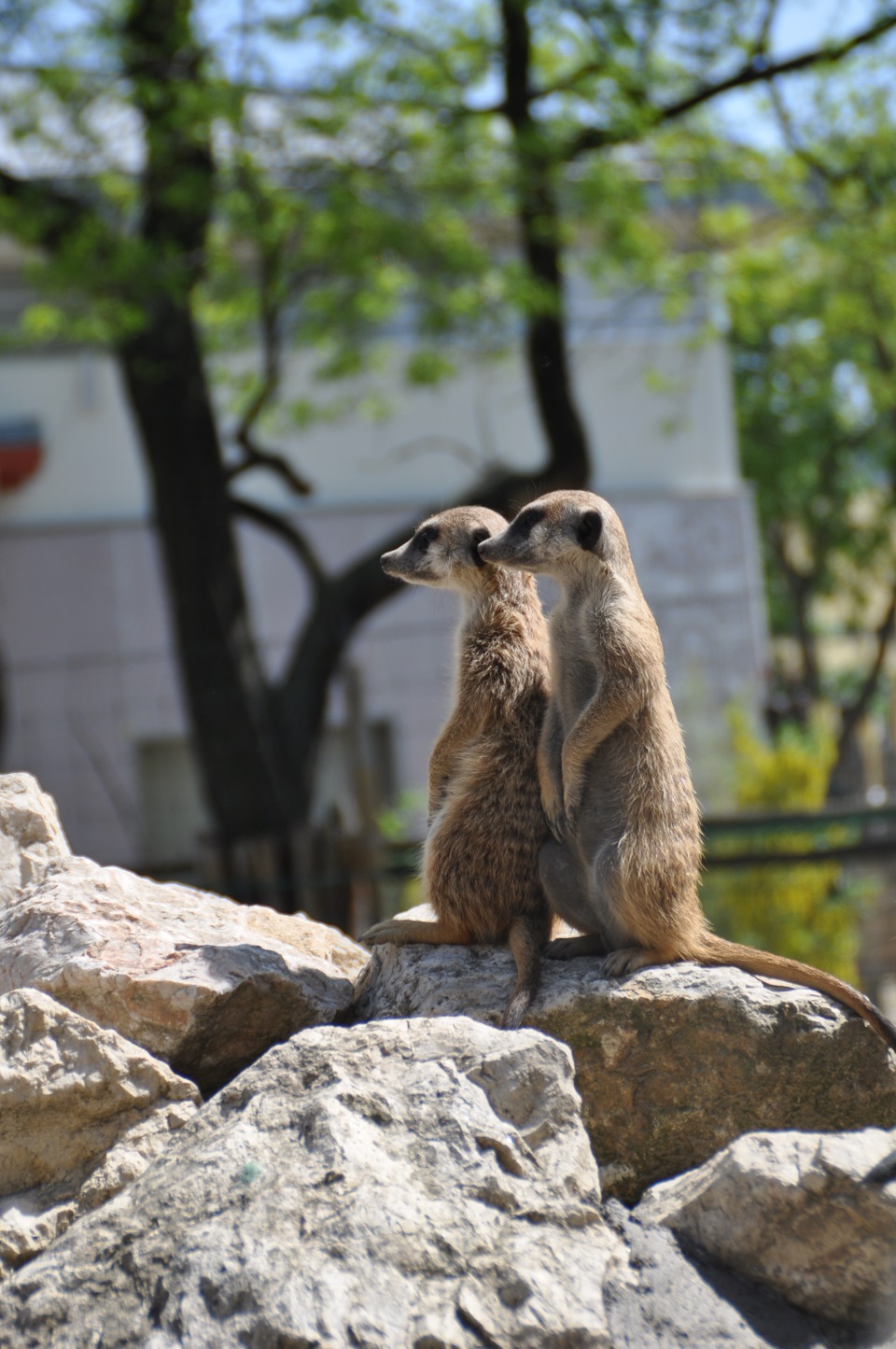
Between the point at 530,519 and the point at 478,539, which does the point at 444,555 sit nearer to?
the point at 478,539

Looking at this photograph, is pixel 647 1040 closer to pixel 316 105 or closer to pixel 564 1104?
pixel 564 1104

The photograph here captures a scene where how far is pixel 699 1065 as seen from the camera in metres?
2.97

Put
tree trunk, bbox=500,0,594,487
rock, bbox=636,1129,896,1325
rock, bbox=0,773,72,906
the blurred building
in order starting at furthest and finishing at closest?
the blurred building, tree trunk, bbox=500,0,594,487, rock, bbox=0,773,72,906, rock, bbox=636,1129,896,1325

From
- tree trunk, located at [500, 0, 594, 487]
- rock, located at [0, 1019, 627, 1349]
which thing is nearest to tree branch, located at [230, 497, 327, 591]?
tree trunk, located at [500, 0, 594, 487]

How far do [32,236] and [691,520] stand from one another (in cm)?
858

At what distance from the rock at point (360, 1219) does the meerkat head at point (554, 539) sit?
1069mm

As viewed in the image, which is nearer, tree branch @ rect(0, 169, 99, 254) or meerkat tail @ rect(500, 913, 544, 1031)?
meerkat tail @ rect(500, 913, 544, 1031)

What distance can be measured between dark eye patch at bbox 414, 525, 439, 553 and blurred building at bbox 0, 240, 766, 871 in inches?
363

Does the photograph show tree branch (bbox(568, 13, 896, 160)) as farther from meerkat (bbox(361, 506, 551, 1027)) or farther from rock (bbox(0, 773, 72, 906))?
rock (bbox(0, 773, 72, 906))

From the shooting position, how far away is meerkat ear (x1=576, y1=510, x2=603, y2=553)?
317 cm

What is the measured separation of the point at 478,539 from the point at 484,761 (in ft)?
1.86

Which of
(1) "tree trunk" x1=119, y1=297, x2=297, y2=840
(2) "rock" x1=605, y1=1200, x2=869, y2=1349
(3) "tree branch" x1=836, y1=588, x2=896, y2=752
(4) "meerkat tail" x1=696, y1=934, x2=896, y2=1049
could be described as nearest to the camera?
(2) "rock" x1=605, y1=1200, x2=869, y2=1349

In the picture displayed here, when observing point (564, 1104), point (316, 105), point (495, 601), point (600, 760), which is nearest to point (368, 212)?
point (316, 105)

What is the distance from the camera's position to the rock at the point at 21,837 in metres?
3.53
